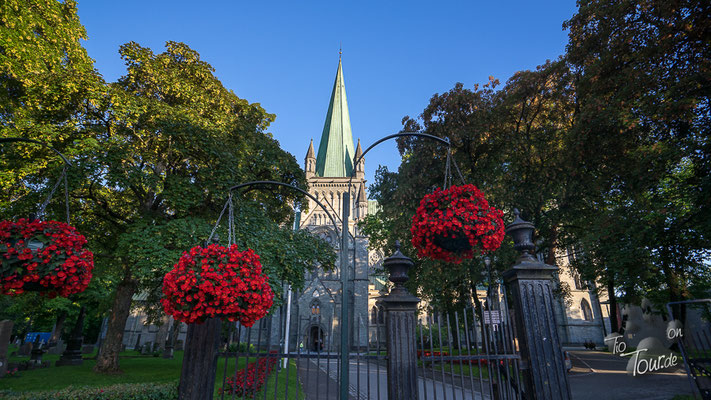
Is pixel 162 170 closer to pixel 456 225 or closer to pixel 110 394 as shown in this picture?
pixel 110 394

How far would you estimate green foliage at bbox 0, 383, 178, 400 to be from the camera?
8008 millimetres

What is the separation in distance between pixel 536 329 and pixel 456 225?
1687 millimetres

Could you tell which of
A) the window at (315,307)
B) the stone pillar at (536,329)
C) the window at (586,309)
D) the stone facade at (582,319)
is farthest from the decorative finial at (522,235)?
the window at (586,309)

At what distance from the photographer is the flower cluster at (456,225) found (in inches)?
206

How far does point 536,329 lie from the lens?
4707 millimetres

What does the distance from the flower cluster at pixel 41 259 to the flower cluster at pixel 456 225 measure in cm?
539

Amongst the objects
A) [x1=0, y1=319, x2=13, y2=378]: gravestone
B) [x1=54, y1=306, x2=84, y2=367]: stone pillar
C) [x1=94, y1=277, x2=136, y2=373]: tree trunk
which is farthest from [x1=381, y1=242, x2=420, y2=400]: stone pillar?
[x1=54, y1=306, x2=84, y2=367]: stone pillar

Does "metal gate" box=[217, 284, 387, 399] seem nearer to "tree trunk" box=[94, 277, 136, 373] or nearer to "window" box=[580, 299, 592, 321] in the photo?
"tree trunk" box=[94, 277, 136, 373]

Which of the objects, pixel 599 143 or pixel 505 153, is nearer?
pixel 599 143

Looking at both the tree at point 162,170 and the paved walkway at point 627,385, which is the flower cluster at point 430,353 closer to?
the paved walkway at point 627,385

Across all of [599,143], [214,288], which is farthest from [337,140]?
[214,288]

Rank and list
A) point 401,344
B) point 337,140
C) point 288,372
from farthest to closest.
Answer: point 337,140, point 288,372, point 401,344

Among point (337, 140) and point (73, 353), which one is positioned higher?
point (337, 140)

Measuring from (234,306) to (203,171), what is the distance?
10263 millimetres
